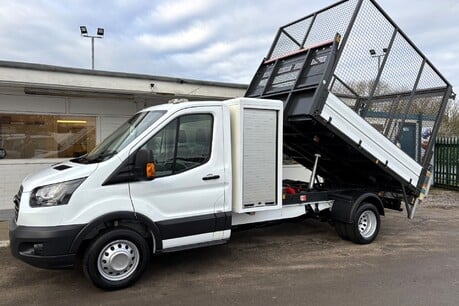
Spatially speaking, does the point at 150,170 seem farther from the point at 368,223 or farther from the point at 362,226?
the point at 368,223

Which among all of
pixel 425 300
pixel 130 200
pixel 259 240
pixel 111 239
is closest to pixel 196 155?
pixel 130 200

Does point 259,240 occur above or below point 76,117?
below

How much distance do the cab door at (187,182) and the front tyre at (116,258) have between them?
1.06 ft

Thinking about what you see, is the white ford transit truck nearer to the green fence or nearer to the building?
the building

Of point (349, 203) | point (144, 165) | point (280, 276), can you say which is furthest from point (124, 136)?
point (349, 203)

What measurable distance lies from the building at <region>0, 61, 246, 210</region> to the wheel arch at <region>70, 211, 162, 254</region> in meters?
4.72

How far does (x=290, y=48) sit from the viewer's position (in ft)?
24.3

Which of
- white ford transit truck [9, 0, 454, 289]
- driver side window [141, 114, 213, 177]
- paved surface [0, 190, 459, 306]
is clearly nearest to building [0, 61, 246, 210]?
white ford transit truck [9, 0, 454, 289]

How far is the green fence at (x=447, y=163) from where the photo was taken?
13656 millimetres

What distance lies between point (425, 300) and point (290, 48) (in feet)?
15.9

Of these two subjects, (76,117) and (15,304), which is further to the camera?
(76,117)

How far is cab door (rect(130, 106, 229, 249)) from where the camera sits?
498cm

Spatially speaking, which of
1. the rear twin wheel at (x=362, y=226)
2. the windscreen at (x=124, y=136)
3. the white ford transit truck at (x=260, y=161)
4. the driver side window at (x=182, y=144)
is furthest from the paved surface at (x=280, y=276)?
the windscreen at (x=124, y=136)

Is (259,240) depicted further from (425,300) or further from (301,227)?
(425,300)
